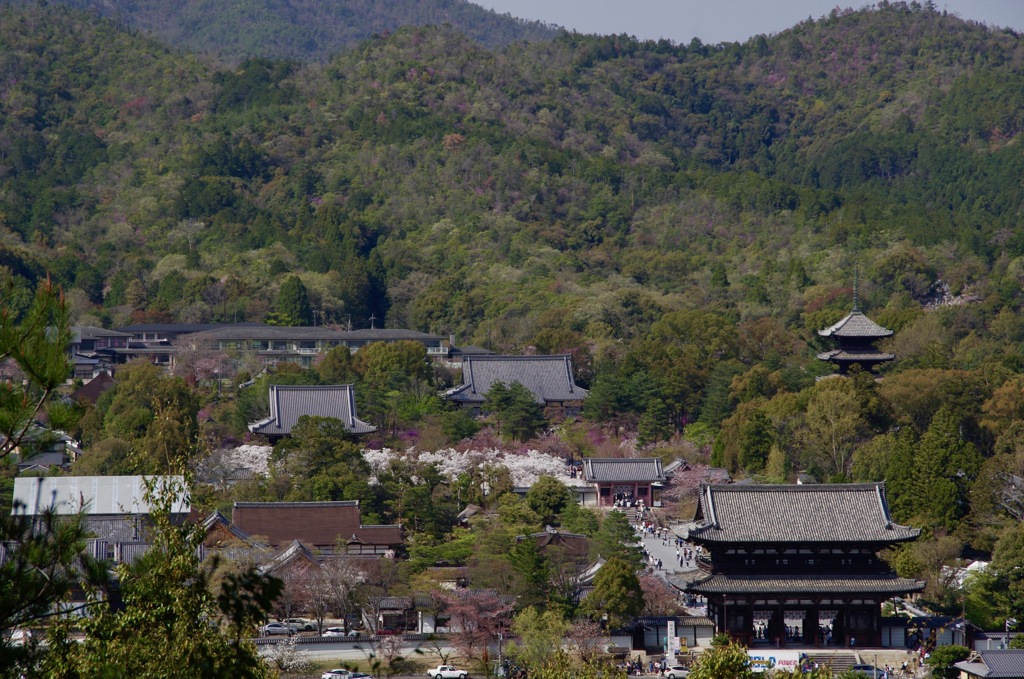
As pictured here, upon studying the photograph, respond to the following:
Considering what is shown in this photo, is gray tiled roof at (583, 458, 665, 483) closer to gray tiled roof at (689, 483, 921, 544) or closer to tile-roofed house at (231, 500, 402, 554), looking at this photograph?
tile-roofed house at (231, 500, 402, 554)

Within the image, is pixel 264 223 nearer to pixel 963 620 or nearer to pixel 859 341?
pixel 859 341

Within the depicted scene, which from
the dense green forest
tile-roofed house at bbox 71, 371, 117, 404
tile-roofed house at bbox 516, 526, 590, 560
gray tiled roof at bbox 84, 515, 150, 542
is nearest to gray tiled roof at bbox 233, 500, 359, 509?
gray tiled roof at bbox 84, 515, 150, 542

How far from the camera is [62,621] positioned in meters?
12.0

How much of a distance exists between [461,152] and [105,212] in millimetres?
21125

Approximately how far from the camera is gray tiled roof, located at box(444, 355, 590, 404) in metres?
55.3

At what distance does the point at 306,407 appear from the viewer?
49.2 m

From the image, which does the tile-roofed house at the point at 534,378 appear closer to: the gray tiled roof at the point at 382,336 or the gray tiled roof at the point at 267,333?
the gray tiled roof at the point at 382,336

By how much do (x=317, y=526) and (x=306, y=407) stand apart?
1116 centimetres

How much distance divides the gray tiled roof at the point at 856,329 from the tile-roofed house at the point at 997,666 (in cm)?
2223

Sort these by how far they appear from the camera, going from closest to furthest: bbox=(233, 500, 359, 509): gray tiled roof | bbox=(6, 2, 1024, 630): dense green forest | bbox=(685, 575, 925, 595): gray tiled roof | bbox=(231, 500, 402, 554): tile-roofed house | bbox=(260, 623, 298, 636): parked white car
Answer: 1. bbox=(260, 623, 298, 636): parked white car
2. bbox=(685, 575, 925, 595): gray tiled roof
3. bbox=(231, 500, 402, 554): tile-roofed house
4. bbox=(233, 500, 359, 509): gray tiled roof
5. bbox=(6, 2, 1024, 630): dense green forest

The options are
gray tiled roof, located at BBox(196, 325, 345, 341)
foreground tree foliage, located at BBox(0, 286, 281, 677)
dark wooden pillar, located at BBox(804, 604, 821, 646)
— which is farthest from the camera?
gray tiled roof, located at BBox(196, 325, 345, 341)

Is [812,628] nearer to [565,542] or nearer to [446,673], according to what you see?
[565,542]

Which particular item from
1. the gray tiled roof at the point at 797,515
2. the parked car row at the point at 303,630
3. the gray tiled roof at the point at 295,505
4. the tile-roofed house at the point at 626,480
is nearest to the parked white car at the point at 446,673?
the parked car row at the point at 303,630

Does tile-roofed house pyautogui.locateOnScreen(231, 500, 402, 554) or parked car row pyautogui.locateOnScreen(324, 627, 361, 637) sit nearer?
parked car row pyautogui.locateOnScreen(324, 627, 361, 637)
